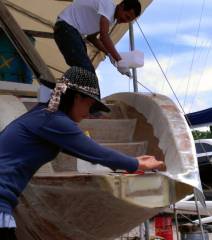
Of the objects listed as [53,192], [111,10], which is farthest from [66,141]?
[111,10]

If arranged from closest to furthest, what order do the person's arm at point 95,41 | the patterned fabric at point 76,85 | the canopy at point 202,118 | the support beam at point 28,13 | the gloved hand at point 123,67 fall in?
the patterned fabric at point 76,85, the gloved hand at point 123,67, the person's arm at point 95,41, the support beam at point 28,13, the canopy at point 202,118

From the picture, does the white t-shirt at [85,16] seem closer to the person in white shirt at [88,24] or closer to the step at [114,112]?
the person in white shirt at [88,24]

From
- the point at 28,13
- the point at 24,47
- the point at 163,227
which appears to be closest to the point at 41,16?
the point at 28,13

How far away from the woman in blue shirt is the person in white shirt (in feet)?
A: 6.09

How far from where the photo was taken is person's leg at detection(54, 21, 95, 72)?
4508 millimetres

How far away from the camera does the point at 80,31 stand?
15.5ft

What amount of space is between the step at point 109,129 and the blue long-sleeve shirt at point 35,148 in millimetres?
1783

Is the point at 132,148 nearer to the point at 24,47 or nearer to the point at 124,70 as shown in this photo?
the point at 124,70

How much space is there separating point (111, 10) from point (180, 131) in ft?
4.59

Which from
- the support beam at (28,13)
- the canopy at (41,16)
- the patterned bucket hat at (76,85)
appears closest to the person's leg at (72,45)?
the patterned bucket hat at (76,85)

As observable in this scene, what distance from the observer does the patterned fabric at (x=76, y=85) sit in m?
2.60

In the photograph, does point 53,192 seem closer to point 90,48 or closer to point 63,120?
point 63,120

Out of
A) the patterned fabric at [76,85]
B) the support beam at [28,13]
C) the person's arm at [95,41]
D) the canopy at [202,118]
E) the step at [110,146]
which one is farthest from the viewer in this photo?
the canopy at [202,118]

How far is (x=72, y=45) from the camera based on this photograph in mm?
4566
